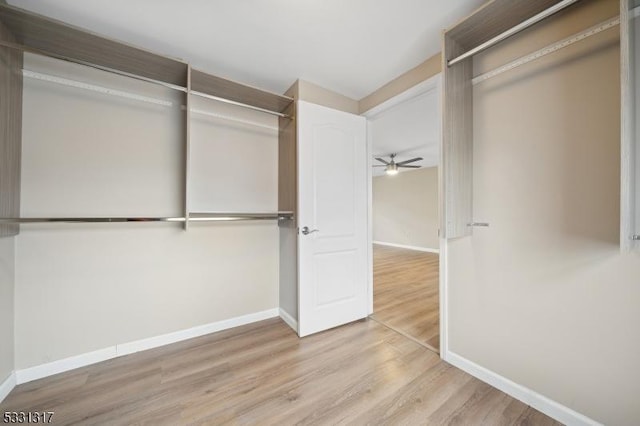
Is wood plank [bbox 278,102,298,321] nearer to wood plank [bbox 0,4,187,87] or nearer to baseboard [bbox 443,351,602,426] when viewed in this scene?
wood plank [bbox 0,4,187,87]

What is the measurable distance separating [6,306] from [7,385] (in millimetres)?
500

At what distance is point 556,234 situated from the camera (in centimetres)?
141

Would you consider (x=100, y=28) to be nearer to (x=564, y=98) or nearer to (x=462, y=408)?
(x=564, y=98)

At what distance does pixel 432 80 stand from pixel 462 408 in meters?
2.37

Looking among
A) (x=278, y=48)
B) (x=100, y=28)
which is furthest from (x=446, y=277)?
(x=100, y=28)

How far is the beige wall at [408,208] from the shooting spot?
23.3ft

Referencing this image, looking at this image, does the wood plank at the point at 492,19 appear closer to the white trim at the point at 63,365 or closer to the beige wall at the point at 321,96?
the beige wall at the point at 321,96

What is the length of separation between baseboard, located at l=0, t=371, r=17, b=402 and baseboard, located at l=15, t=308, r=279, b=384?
0.10 ft

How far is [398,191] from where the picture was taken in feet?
26.5

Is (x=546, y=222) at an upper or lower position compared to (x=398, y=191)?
lower

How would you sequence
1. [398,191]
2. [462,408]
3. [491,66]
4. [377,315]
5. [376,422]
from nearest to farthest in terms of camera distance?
[376,422] → [462,408] → [491,66] → [377,315] → [398,191]

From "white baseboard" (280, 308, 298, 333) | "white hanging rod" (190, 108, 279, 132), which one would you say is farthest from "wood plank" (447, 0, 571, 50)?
"white baseboard" (280, 308, 298, 333)

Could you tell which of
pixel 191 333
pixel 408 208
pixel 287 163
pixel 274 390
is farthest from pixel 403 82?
pixel 408 208

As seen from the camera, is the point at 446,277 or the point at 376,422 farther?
the point at 446,277
